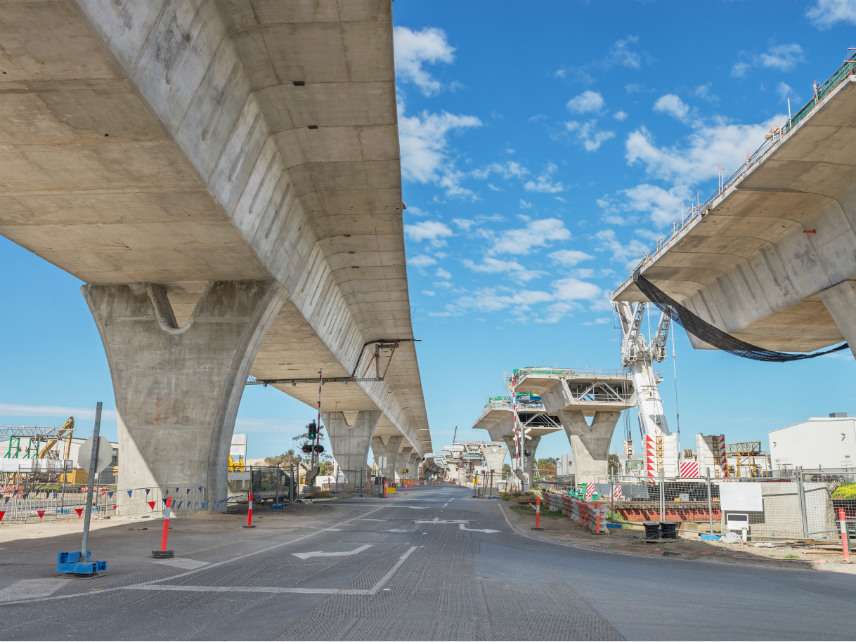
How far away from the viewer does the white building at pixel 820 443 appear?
53594 mm

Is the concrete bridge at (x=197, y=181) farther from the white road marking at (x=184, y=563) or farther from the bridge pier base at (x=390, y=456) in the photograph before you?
the bridge pier base at (x=390, y=456)

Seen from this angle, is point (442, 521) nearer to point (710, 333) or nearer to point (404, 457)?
point (710, 333)

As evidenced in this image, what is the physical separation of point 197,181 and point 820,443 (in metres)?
55.4

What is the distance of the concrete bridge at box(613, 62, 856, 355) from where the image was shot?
777 inches

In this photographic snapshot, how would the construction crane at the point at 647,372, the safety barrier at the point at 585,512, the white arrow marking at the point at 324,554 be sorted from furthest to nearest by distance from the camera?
1. the construction crane at the point at 647,372
2. the safety barrier at the point at 585,512
3. the white arrow marking at the point at 324,554

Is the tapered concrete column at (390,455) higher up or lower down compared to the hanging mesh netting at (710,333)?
lower down

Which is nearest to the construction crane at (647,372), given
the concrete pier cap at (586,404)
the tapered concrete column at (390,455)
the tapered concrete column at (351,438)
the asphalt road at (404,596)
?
the concrete pier cap at (586,404)

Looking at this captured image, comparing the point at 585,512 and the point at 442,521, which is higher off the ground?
the point at 585,512

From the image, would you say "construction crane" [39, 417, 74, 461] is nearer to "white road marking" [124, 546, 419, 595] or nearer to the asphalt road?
the asphalt road

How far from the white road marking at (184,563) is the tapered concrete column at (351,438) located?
54297 millimetres

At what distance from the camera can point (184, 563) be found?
11.9 metres

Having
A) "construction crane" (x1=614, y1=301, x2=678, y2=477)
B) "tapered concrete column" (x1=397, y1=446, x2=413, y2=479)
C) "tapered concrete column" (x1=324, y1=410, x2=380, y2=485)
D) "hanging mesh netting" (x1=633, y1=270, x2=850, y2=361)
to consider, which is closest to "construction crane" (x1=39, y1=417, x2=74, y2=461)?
"tapered concrete column" (x1=324, y1=410, x2=380, y2=485)

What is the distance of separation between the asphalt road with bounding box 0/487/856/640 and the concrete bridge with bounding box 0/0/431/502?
8324 mm

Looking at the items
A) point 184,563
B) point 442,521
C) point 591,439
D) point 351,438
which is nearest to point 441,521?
point 442,521
